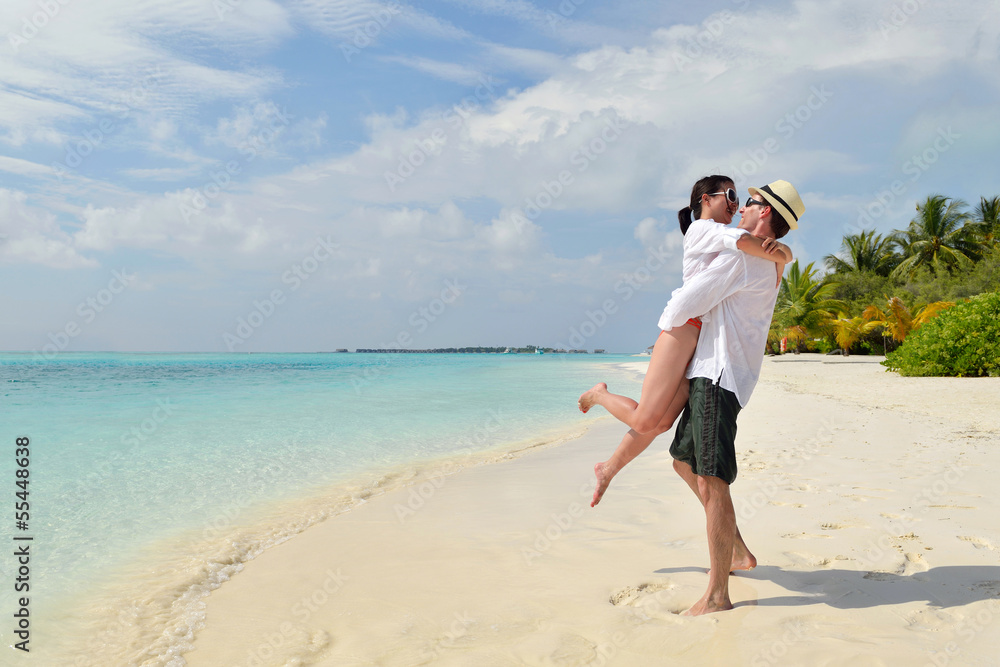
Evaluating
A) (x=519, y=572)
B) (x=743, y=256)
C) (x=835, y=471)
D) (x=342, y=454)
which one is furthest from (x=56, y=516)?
(x=835, y=471)

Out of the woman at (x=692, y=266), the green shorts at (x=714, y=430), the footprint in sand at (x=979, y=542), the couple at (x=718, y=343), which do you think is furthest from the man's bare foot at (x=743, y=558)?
the footprint in sand at (x=979, y=542)

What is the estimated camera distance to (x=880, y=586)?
9.22 feet

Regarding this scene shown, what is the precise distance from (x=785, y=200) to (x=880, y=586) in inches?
73.1

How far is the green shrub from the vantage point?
14.4 m

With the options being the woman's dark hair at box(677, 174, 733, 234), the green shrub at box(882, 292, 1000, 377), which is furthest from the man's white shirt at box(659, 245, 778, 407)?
the green shrub at box(882, 292, 1000, 377)

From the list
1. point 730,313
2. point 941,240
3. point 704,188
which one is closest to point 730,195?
point 704,188

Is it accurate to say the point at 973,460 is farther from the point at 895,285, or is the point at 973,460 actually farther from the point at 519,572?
the point at 895,285

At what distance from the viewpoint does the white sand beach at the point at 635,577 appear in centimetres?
238

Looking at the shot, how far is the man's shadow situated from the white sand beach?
0.01 metres

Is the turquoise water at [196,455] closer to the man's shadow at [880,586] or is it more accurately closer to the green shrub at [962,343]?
the man's shadow at [880,586]

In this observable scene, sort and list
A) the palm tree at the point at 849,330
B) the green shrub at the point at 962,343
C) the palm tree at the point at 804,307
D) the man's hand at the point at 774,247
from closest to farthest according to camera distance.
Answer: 1. the man's hand at the point at 774,247
2. the green shrub at the point at 962,343
3. the palm tree at the point at 849,330
4. the palm tree at the point at 804,307

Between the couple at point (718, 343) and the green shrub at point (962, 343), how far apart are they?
1568 centimetres

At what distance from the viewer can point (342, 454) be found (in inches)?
304

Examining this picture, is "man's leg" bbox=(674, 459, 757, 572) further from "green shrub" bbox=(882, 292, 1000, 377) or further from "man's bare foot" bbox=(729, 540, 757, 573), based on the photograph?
"green shrub" bbox=(882, 292, 1000, 377)
